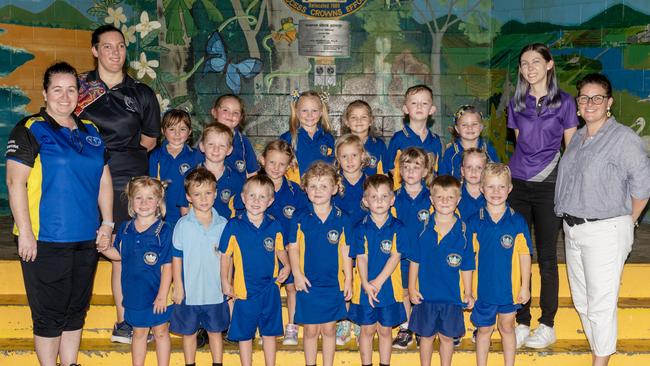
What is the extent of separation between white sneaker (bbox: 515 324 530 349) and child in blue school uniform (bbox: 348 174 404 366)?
0.90 meters

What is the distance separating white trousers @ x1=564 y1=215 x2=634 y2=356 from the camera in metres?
3.90

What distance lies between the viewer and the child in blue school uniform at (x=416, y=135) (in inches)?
185

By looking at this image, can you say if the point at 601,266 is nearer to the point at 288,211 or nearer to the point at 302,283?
the point at 302,283

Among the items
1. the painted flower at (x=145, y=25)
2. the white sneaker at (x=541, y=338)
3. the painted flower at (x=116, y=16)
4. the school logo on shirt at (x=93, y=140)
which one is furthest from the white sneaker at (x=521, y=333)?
the painted flower at (x=116, y=16)

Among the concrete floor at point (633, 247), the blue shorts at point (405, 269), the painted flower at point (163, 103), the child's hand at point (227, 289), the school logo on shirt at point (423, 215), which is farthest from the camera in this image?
the painted flower at point (163, 103)

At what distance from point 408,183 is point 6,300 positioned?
293cm

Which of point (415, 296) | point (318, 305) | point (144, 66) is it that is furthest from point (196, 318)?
point (144, 66)

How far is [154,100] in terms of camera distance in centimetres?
437

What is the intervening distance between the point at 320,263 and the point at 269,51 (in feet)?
14.9

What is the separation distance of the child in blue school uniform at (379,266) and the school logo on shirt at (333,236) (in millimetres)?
97

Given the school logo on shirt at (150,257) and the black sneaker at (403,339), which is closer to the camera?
the school logo on shirt at (150,257)

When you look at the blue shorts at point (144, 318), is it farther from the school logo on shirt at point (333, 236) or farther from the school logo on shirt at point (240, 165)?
the school logo on shirt at point (240, 165)

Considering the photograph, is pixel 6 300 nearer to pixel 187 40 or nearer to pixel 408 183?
pixel 408 183

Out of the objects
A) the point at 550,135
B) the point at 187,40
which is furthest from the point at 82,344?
the point at 187,40
